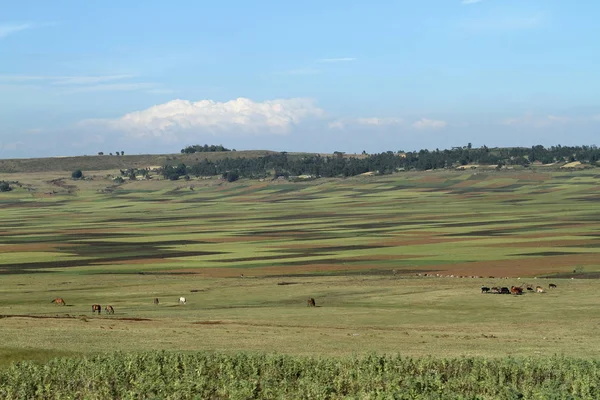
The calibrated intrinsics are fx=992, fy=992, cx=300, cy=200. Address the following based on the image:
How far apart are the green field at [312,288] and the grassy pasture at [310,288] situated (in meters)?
0.15

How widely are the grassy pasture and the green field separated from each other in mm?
154

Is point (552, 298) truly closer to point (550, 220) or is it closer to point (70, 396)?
point (70, 396)

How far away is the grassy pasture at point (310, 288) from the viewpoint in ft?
166

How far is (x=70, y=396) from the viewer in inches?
1485

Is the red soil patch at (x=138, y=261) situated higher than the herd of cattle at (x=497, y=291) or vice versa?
the herd of cattle at (x=497, y=291)

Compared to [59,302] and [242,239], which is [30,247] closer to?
[242,239]

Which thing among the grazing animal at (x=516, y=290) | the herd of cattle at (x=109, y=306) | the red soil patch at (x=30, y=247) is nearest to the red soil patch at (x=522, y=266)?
the grazing animal at (x=516, y=290)

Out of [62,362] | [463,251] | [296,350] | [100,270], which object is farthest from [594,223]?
[62,362]

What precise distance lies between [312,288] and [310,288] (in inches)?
6.3

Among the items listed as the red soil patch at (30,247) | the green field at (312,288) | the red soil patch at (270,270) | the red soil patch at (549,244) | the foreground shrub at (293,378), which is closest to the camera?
the foreground shrub at (293,378)

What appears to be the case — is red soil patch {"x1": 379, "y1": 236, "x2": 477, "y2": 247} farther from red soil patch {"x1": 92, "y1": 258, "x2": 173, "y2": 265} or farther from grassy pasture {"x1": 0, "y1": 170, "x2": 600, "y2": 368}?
red soil patch {"x1": 92, "y1": 258, "x2": 173, "y2": 265}

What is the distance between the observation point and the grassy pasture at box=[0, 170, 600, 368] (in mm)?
50656

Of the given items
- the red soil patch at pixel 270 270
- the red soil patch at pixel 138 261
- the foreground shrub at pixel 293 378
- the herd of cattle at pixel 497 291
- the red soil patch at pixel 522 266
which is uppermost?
the foreground shrub at pixel 293 378

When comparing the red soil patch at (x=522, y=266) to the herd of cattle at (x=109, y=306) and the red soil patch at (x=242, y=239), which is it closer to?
the herd of cattle at (x=109, y=306)
